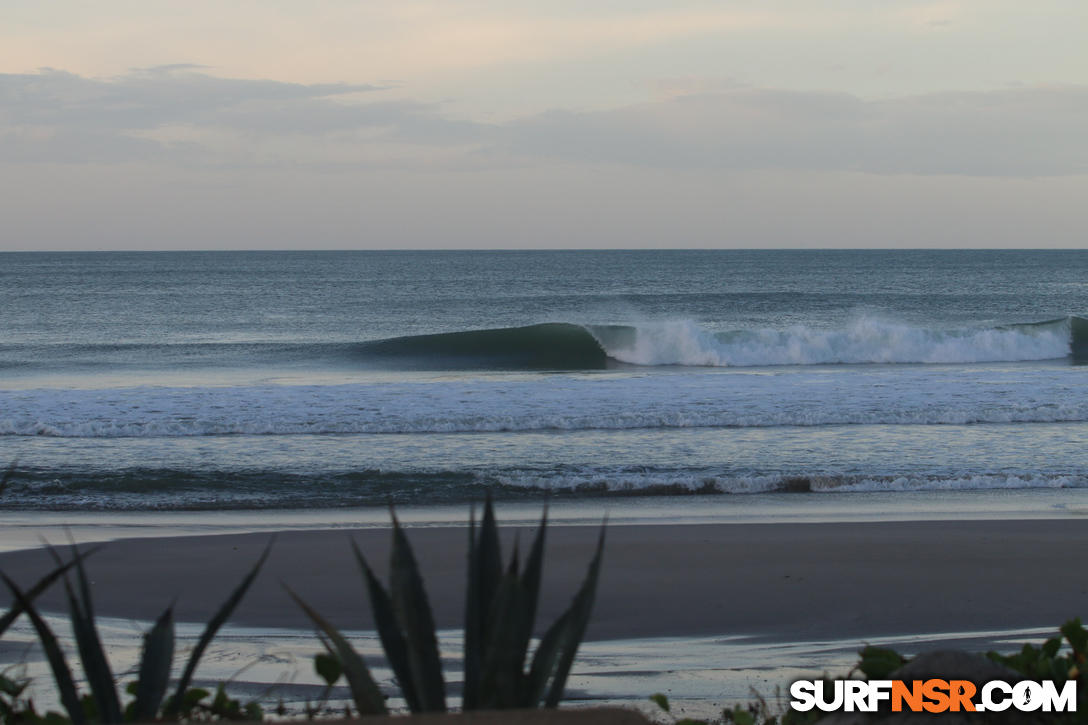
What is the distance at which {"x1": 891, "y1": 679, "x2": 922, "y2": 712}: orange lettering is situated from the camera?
7.43ft

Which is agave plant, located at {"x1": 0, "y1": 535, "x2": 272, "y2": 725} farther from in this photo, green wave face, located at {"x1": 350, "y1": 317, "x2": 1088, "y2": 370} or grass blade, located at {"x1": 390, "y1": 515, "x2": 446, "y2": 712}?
green wave face, located at {"x1": 350, "y1": 317, "x2": 1088, "y2": 370}

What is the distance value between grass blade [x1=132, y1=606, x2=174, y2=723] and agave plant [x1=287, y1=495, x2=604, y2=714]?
0.49 m

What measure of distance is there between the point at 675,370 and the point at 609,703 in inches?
686

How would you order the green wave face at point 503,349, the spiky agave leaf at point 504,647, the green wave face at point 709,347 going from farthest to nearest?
the green wave face at point 503,349 < the green wave face at point 709,347 < the spiky agave leaf at point 504,647

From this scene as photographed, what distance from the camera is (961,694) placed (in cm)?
228

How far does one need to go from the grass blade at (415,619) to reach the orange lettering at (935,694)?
1.26 meters

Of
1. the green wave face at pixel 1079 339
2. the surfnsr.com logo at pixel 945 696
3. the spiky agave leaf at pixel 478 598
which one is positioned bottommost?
the green wave face at pixel 1079 339

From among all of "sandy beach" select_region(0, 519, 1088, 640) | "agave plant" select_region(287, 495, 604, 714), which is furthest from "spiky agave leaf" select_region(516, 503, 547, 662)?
"sandy beach" select_region(0, 519, 1088, 640)

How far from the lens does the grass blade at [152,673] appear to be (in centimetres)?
206

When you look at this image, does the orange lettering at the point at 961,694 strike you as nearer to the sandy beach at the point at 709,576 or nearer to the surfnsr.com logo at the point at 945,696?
the surfnsr.com logo at the point at 945,696

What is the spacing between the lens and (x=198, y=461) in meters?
9.77

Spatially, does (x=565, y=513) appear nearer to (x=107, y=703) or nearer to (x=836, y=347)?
(x=107, y=703)

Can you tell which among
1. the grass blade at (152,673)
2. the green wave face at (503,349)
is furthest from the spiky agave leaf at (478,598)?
the green wave face at (503,349)

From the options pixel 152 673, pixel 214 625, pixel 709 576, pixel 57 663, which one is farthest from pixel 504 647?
pixel 709 576
